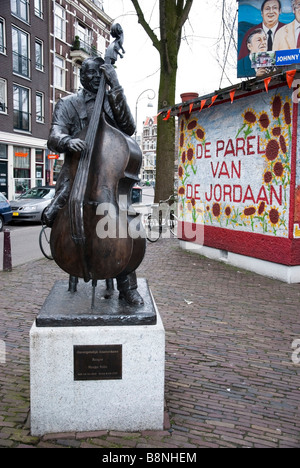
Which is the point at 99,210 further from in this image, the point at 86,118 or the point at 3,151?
the point at 3,151

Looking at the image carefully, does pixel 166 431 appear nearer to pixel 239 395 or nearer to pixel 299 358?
pixel 239 395

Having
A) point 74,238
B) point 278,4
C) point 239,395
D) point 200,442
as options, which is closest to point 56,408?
point 200,442

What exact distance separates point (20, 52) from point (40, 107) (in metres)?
3.46

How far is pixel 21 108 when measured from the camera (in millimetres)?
24547

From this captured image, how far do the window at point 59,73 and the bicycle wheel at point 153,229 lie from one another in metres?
20.1

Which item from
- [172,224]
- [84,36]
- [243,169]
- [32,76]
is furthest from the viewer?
[84,36]

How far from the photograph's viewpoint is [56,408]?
2889 mm

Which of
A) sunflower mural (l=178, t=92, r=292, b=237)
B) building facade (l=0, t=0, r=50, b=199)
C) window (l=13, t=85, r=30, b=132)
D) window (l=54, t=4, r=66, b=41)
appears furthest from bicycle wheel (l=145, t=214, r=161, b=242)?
window (l=54, t=4, r=66, b=41)

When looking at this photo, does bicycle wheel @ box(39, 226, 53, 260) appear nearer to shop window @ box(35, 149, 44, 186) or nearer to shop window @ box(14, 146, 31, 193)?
shop window @ box(14, 146, 31, 193)

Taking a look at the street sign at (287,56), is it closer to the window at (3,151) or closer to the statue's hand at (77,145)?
the statue's hand at (77,145)

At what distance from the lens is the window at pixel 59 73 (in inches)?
1134

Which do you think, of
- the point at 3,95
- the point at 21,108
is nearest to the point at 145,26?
the point at 3,95

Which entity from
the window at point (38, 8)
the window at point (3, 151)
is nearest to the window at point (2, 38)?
the window at point (38, 8)

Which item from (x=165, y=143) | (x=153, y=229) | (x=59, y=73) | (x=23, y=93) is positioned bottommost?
(x=153, y=229)
